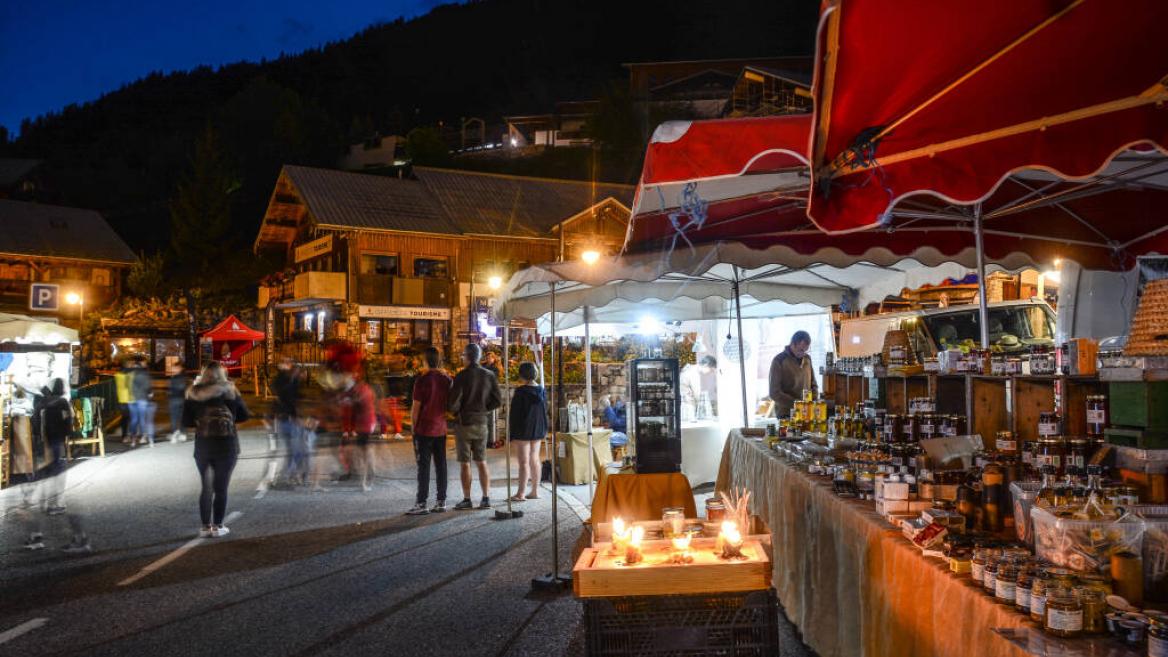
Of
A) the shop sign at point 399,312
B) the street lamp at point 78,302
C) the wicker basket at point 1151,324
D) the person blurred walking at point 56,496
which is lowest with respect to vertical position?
the person blurred walking at point 56,496

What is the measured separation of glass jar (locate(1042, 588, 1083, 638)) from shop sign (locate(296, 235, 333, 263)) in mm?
33180

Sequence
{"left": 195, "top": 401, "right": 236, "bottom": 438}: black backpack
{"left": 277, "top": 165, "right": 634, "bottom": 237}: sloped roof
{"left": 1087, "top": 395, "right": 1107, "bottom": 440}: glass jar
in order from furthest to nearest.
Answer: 1. {"left": 277, "top": 165, "right": 634, "bottom": 237}: sloped roof
2. {"left": 195, "top": 401, "right": 236, "bottom": 438}: black backpack
3. {"left": 1087, "top": 395, "right": 1107, "bottom": 440}: glass jar

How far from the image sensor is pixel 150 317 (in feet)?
122

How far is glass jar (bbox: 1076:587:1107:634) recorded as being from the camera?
2.15m

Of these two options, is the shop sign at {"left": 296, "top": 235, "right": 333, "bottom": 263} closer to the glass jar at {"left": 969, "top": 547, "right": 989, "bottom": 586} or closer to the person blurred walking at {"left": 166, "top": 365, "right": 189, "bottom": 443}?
the person blurred walking at {"left": 166, "top": 365, "right": 189, "bottom": 443}

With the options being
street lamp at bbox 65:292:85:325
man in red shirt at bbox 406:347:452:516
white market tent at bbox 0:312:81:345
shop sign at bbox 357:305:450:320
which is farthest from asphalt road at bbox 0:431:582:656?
street lamp at bbox 65:292:85:325

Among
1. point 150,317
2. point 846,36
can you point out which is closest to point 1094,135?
point 846,36

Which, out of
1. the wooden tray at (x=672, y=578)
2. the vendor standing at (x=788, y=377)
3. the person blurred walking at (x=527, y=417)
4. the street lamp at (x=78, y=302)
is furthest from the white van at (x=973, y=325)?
the street lamp at (x=78, y=302)

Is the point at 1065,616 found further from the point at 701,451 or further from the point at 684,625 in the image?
the point at 701,451

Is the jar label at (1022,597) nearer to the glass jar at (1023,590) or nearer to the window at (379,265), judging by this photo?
the glass jar at (1023,590)

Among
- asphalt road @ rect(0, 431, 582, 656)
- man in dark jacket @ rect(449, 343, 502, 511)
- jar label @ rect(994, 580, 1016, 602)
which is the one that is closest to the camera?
jar label @ rect(994, 580, 1016, 602)

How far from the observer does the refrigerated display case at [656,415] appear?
674 centimetres

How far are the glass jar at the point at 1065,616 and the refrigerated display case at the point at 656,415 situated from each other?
4.54 m

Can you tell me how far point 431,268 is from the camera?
109 feet
